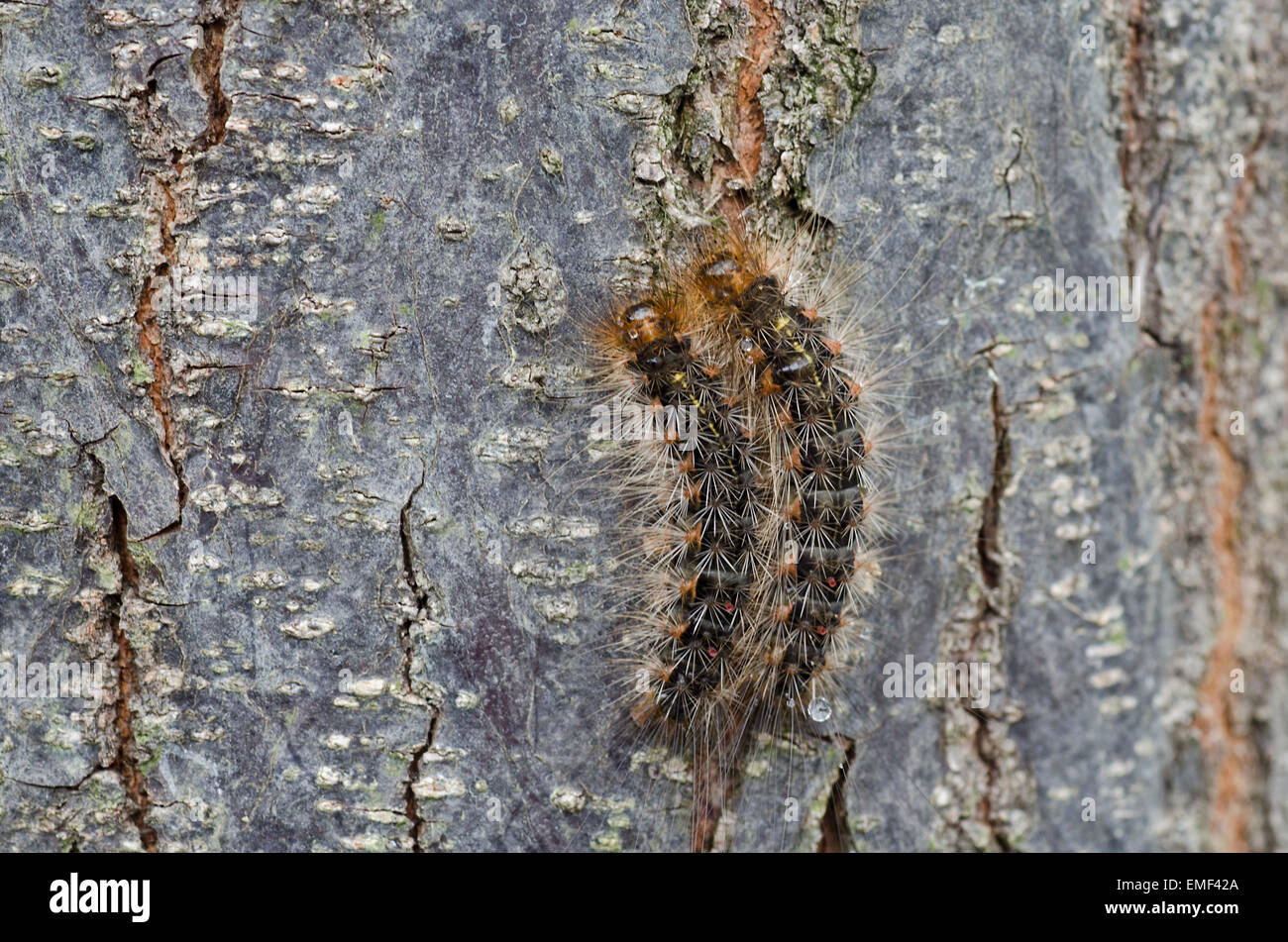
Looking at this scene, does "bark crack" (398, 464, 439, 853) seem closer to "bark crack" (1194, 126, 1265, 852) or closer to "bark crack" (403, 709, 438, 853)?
"bark crack" (403, 709, 438, 853)

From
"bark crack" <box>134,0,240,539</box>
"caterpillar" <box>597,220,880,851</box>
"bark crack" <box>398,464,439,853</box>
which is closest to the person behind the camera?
"bark crack" <box>134,0,240,539</box>

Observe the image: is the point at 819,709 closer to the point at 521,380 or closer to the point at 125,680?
the point at 521,380

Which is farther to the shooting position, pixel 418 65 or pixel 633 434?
pixel 633 434

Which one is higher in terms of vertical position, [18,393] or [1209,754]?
[18,393]

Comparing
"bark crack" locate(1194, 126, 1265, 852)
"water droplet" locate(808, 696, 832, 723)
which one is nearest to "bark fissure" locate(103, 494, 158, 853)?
"water droplet" locate(808, 696, 832, 723)

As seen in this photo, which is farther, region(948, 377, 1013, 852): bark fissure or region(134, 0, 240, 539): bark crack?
region(948, 377, 1013, 852): bark fissure
